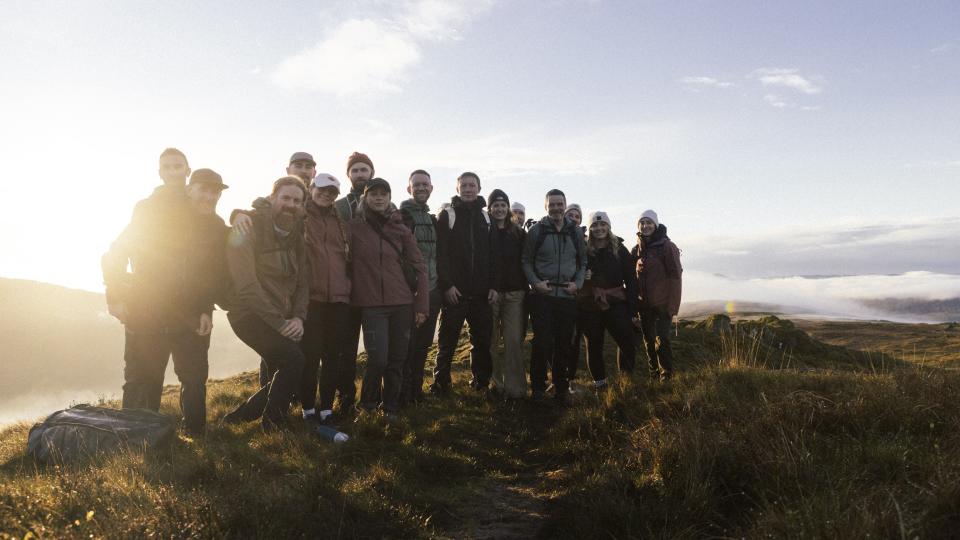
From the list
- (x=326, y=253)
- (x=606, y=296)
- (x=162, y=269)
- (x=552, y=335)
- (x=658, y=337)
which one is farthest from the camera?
(x=658, y=337)

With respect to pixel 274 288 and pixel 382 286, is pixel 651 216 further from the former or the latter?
pixel 274 288

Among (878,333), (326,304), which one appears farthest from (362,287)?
(878,333)

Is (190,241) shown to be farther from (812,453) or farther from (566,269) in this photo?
(812,453)

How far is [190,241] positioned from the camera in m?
5.80

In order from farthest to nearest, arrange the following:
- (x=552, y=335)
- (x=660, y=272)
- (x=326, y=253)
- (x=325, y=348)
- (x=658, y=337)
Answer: (x=658, y=337) < (x=660, y=272) < (x=552, y=335) < (x=325, y=348) < (x=326, y=253)

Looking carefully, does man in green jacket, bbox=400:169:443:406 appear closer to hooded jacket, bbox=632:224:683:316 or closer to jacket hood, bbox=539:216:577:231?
jacket hood, bbox=539:216:577:231

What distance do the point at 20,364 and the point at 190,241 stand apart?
17181 centimetres

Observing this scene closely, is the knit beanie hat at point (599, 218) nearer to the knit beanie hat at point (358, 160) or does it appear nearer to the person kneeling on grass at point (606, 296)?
the person kneeling on grass at point (606, 296)

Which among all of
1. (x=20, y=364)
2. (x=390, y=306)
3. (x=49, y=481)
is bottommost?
(x=20, y=364)

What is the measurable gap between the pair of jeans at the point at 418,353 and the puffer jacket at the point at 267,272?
2258 mm

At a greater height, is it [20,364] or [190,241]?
[190,241]

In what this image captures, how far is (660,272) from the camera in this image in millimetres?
8961

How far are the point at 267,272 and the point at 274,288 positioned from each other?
189 mm

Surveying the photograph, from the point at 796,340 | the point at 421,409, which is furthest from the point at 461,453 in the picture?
the point at 796,340
